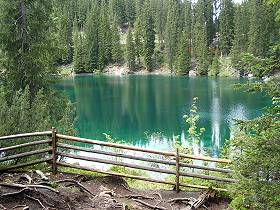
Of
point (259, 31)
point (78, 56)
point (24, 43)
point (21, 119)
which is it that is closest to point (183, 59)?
point (259, 31)

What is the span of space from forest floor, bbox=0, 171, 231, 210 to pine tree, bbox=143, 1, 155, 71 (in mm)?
91134

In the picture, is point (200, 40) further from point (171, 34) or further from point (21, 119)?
point (21, 119)

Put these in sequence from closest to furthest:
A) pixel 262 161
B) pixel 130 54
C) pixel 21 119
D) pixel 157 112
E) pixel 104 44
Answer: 1. pixel 262 161
2. pixel 21 119
3. pixel 157 112
4. pixel 130 54
5. pixel 104 44

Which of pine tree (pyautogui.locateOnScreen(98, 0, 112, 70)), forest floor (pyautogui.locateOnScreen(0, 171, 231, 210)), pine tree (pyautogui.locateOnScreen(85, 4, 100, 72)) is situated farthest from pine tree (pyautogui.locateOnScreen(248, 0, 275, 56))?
forest floor (pyautogui.locateOnScreen(0, 171, 231, 210))

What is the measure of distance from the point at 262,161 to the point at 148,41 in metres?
98.6

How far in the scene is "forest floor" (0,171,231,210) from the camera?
25.9 ft

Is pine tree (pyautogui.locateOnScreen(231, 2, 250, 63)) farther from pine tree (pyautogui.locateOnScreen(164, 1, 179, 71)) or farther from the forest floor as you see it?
the forest floor

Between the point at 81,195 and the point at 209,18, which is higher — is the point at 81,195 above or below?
below

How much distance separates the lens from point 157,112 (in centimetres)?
4334

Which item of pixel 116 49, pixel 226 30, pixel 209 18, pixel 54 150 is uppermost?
pixel 209 18

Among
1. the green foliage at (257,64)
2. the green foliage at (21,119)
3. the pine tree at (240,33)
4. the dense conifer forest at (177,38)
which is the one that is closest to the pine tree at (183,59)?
the dense conifer forest at (177,38)

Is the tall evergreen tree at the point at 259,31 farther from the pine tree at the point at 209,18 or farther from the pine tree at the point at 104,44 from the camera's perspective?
the pine tree at the point at 104,44

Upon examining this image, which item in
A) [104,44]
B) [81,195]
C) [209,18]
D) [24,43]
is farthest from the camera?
[209,18]

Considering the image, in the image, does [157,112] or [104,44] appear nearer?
[157,112]
